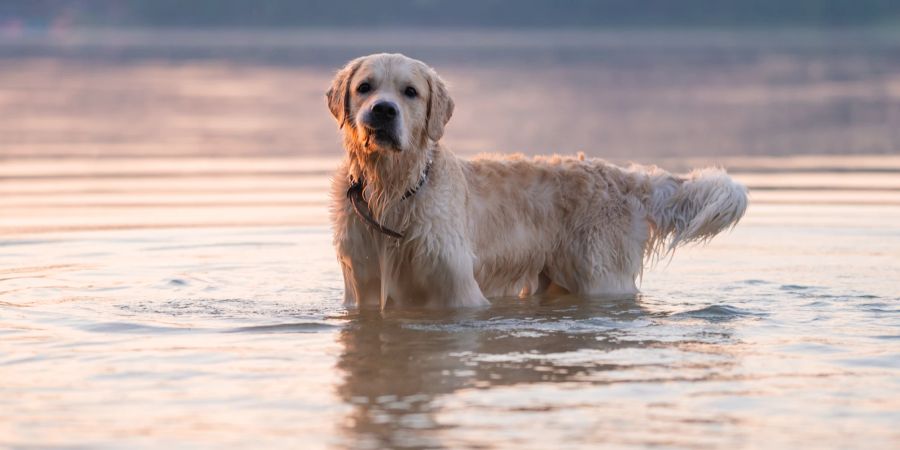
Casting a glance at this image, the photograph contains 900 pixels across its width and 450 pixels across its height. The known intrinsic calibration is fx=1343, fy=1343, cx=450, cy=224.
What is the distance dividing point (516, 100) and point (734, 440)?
20693 millimetres

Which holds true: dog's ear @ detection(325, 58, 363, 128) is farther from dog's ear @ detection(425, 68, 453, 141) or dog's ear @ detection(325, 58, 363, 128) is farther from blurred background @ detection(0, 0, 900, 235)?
blurred background @ detection(0, 0, 900, 235)

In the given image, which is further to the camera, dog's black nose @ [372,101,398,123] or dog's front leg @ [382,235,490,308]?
dog's front leg @ [382,235,490,308]

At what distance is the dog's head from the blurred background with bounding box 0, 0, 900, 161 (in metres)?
9.15

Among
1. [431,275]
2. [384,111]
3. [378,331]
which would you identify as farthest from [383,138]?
[378,331]

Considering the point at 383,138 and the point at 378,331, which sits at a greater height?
the point at 383,138

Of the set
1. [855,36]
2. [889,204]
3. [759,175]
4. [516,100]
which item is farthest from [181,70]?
[855,36]

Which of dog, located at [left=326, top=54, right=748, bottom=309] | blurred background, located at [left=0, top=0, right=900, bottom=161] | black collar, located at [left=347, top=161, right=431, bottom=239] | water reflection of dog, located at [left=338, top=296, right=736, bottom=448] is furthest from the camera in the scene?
blurred background, located at [left=0, top=0, right=900, bottom=161]

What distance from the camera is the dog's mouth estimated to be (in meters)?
7.21

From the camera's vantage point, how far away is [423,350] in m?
6.68

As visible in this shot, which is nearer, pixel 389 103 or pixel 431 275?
pixel 389 103

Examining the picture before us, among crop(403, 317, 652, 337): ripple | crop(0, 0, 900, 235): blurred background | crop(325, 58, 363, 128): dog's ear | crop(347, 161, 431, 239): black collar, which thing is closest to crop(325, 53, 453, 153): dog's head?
crop(325, 58, 363, 128): dog's ear

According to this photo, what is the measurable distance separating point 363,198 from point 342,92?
611 mm

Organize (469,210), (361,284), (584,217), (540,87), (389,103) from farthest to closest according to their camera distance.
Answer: (540,87) < (584,217) < (469,210) < (361,284) < (389,103)

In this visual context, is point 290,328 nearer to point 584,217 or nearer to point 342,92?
point 342,92
